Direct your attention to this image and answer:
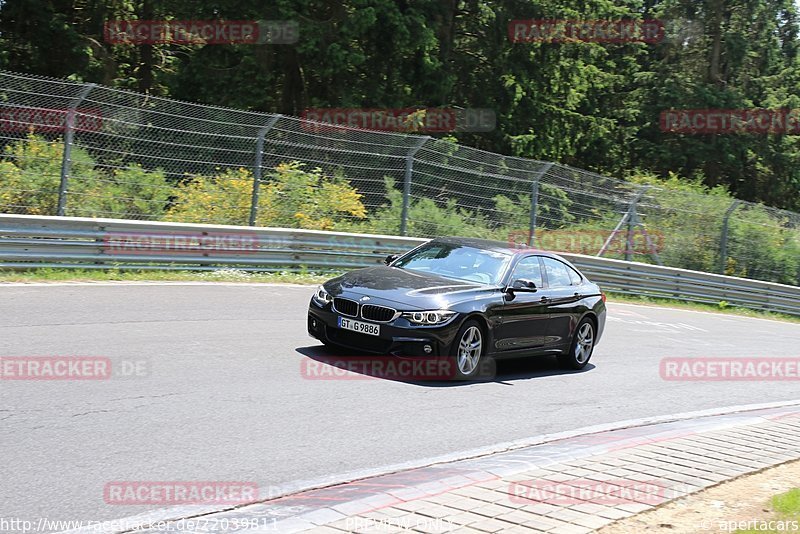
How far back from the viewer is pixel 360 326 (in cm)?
951

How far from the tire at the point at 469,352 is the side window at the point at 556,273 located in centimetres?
179

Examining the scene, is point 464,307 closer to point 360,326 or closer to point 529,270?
point 360,326

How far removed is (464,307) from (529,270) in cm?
171

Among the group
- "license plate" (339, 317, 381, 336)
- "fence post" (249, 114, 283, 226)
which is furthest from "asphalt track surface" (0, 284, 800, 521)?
"fence post" (249, 114, 283, 226)

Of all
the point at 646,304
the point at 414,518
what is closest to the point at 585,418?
the point at 414,518

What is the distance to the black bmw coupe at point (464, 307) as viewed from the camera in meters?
9.42

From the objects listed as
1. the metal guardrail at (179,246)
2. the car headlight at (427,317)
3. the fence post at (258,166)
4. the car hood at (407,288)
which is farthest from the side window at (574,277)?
the fence post at (258,166)

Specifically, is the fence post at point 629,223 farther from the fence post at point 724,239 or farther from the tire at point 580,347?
the tire at point 580,347

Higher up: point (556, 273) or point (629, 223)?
point (629, 223)

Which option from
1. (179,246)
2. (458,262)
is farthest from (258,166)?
(458,262)

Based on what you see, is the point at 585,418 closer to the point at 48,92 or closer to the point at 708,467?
the point at 708,467

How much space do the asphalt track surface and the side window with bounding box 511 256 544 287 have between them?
3.65ft

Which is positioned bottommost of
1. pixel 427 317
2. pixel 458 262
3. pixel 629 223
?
pixel 427 317

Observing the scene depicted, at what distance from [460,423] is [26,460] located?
363 cm
